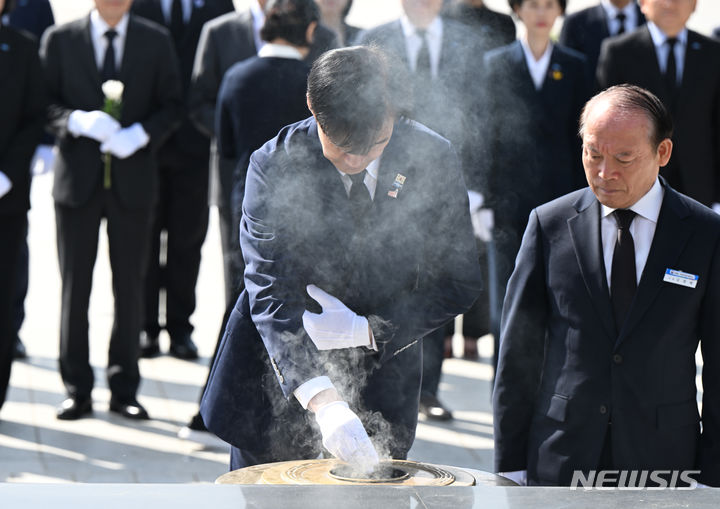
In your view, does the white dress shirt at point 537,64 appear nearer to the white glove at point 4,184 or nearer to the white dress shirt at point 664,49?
the white dress shirt at point 664,49

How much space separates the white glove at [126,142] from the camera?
5896 mm

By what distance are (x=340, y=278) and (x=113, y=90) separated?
315 centimetres

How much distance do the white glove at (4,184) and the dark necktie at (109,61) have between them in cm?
75

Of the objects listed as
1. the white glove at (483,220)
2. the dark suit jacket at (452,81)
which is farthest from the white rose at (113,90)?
the white glove at (483,220)

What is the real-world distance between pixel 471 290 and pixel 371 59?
0.73 meters


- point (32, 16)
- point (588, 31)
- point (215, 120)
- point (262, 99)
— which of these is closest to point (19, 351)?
point (32, 16)

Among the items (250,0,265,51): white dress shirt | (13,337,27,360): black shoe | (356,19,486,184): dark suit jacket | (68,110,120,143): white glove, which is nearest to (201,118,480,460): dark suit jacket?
(68,110,120,143): white glove

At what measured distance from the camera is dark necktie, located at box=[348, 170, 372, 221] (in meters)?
3.24

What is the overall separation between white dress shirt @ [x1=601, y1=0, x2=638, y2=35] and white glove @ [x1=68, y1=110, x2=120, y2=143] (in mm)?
3144

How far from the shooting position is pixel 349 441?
2902mm

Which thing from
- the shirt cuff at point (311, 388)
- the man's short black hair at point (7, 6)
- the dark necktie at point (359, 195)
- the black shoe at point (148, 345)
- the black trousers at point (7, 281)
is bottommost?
the black shoe at point (148, 345)

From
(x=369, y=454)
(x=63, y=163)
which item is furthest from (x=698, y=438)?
(x=63, y=163)

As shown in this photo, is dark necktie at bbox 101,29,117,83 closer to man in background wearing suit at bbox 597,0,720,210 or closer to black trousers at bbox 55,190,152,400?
black trousers at bbox 55,190,152,400

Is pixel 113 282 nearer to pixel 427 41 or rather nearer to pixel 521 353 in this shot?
pixel 427 41
